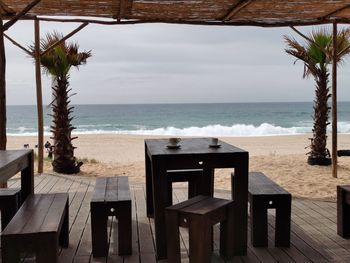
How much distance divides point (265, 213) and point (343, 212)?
70cm

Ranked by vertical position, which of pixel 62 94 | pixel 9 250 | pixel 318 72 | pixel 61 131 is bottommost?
pixel 9 250

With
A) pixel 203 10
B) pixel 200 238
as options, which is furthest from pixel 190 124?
pixel 200 238

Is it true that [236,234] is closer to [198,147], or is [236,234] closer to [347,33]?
[198,147]

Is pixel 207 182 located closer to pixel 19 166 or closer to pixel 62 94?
pixel 19 166

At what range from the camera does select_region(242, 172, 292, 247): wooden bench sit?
316 cm

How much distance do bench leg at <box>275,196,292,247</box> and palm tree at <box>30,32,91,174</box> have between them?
14.3ft

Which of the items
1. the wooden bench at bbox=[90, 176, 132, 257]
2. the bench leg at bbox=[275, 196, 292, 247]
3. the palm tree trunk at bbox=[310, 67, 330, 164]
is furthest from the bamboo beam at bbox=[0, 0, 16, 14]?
the palm tree trunk at bbox=[310, 67, 330, 164]

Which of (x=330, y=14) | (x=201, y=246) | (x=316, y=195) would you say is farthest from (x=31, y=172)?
(x=330, y=14)

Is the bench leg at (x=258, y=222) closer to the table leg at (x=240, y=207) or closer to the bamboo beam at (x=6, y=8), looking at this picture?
the table leg at (x=240, y=207)

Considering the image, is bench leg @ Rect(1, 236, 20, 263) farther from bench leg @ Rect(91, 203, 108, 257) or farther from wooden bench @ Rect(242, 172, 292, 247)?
wooden bench @ Rect(242, 172, 292, 247)

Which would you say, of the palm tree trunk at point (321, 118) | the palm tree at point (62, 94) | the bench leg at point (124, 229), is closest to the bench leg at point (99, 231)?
the bench leg at point (124, 229)

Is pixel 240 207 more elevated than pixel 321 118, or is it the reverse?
pixel 321 118

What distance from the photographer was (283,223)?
3.21 m

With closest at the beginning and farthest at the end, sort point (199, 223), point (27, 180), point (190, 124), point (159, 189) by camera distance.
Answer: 1. point (199, 223)
2. point (159, 189)
3. point (27, 180)
4. point (190, 124)
